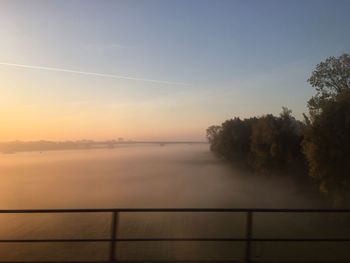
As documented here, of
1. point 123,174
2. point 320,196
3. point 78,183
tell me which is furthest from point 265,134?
point 123,174

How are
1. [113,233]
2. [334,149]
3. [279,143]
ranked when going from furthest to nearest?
1. [279,143]
2. [334,149]
3. [113,233]

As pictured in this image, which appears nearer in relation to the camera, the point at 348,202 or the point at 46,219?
the point at 348,202

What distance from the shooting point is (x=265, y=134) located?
64.5 meters

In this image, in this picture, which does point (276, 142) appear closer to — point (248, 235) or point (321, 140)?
point (321, 140)

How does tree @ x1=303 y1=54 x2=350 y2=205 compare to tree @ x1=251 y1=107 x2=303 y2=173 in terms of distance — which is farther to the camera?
tree @ x1=251 y1=107 x2=303 y2=173

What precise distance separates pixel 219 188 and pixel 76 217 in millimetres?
47887

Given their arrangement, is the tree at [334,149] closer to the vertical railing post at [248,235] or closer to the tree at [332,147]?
the tree at [332,147]

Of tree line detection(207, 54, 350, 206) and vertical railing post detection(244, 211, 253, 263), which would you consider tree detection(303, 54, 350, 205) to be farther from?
vertical railing post detection(244, 211, 253, 263)

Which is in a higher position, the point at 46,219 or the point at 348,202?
the point at 348,202

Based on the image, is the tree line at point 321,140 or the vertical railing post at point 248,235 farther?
the tree line at point 321,140

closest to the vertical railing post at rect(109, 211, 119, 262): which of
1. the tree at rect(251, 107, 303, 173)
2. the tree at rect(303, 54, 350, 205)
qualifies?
the tree at rect(303, 54, 350, 205)

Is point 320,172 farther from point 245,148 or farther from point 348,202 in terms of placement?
point 245,148

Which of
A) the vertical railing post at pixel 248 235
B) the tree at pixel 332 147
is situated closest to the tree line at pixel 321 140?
the tree at pixel 332 147

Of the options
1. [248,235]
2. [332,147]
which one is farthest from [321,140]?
[248,235]
